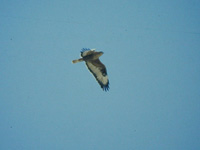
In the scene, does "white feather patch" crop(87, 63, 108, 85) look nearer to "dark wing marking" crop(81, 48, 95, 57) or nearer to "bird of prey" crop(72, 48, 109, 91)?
"bird of prey" crop(72, 48, 109, 91)

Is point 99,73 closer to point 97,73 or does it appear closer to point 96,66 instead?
point 97,73

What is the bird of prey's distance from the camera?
309 inches

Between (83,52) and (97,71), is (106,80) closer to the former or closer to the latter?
(97,71)

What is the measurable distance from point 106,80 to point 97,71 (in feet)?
1.51

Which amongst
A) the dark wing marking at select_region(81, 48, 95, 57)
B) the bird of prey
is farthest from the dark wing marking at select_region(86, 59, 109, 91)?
the dark wing marking at select_region(81, 48, 95, 57)

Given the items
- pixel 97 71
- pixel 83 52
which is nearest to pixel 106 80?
pixel 97 71

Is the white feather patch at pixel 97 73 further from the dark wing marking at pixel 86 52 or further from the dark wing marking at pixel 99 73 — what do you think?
the dark wing marking at pixel 86 52

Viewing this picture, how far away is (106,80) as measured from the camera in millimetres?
8250

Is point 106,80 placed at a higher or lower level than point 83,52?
lower

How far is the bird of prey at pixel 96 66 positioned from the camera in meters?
7.84

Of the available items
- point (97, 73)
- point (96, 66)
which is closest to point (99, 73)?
point (97, 73)

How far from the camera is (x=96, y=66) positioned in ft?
26.9

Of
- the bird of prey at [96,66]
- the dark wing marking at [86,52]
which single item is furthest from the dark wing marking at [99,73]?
the dark wing marking at [86,52]

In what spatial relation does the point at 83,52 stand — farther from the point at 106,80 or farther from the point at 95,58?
the point at 106,80
